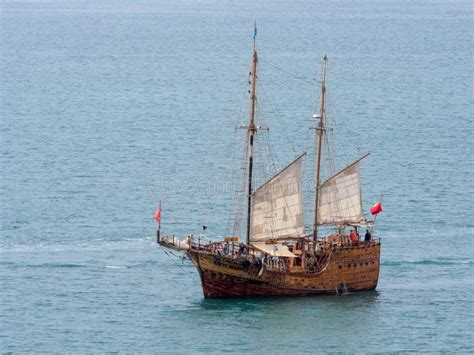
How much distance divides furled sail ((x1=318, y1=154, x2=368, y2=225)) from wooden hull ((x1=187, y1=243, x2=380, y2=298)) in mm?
3408

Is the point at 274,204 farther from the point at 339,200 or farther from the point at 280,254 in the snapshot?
the point at 339,200

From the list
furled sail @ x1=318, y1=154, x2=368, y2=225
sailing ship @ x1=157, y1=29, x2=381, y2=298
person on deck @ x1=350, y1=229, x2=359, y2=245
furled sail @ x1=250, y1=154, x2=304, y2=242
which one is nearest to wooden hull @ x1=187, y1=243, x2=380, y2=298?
sailing ship @ x1=157, y1=29, x2=381, y2=298

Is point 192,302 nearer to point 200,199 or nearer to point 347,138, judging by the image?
point 200,199

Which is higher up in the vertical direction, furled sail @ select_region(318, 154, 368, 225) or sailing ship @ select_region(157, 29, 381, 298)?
furled sail @ select_region(318, 154, 368, 225)

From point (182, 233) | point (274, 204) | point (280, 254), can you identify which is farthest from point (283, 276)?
point (182, 233)

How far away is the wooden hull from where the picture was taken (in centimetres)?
11725

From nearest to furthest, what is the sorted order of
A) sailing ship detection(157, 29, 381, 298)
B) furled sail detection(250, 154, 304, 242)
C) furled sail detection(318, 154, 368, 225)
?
sailing ship detection(157, 29, 381, 298), furled sail detection(250, 154, 304, 242), furled sail detection(318, 154, 368, 225)

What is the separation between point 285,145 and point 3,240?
52.9 meters

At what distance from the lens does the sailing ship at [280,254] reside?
11738 centimetres

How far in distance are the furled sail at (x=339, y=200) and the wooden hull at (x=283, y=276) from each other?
3.41 m

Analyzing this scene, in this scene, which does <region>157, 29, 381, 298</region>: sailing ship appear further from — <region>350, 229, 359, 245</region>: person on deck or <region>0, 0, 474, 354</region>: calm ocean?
<region>0, 0, 474, 354</region>: calm ocean

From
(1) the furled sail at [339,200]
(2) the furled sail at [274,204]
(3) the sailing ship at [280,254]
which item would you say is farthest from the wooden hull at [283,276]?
(1) the furled sail at [339,200]

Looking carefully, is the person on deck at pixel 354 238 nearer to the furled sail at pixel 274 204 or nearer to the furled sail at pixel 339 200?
the furled sail at pixel 339 200

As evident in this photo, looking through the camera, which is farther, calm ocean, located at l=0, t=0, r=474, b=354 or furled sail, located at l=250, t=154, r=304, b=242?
furled sail, located at l=250, t=154, r=304, b=242
